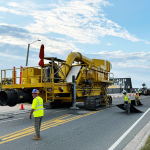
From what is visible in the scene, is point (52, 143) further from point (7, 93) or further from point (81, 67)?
point (81, 67)

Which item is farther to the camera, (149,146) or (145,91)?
(145,91)

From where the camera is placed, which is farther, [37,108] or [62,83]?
[62,83]

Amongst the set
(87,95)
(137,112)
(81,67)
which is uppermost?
(81,67)

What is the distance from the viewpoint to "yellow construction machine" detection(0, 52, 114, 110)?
10266 mm

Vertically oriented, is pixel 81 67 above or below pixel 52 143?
above

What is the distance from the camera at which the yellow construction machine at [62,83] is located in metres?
10.3

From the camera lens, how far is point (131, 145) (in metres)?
5.88

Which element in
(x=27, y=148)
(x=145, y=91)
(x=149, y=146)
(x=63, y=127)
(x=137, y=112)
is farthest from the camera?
(x=145, y=91)

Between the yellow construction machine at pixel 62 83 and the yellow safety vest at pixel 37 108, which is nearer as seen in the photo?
the yellow safety vest at pixel 37 108

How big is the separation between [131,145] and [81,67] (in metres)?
9.45

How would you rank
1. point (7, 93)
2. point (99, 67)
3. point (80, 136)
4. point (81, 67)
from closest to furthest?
point (80, 136) → point (7, 93) → point (81, 67) → point (99, 67)

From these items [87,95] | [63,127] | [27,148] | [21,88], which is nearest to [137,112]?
[87,95]

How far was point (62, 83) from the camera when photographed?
12.4 m

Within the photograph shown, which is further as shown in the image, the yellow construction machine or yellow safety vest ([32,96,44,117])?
the yellow construction machine
